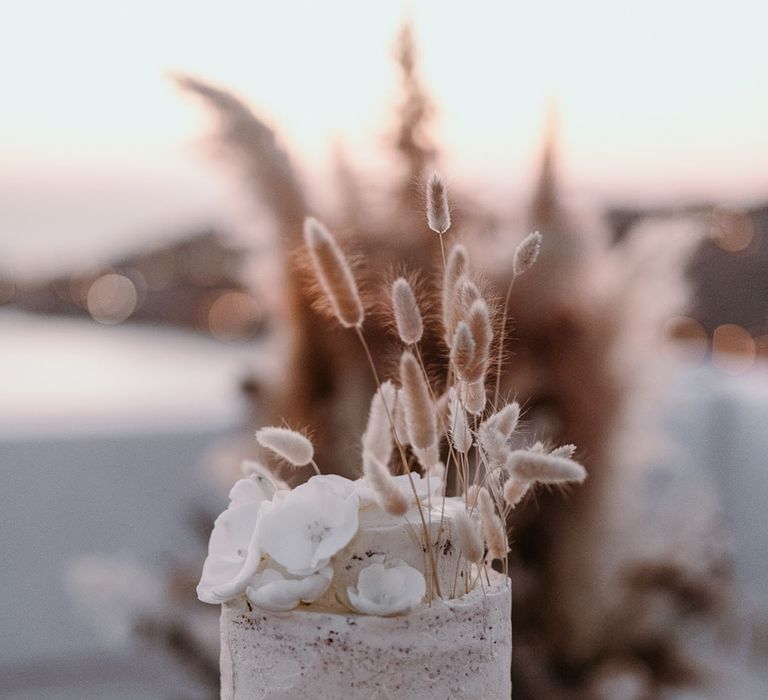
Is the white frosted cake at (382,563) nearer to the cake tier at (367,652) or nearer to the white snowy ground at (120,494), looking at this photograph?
the cake tier at (367,652)

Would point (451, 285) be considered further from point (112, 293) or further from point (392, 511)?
point (112, 293)

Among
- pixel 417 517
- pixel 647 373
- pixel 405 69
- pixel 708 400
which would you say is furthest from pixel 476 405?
pixel 708 400

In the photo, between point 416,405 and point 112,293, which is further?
point 112,293

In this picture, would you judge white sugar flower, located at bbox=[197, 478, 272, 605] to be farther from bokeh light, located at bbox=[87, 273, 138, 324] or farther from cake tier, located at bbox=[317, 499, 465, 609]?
bokeh light, located at bbox=[87, 273, 138, 324]

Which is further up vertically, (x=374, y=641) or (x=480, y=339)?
(x=480, y=339)

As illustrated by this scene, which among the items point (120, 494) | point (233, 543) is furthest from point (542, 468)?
point (120, 494)

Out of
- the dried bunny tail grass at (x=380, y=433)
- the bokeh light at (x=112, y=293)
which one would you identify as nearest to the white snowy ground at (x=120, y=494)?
the bokeh light at (x=112, y=293)

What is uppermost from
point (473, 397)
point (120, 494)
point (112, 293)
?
point (473, 397)

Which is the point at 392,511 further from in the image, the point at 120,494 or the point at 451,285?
the point at 120,494
